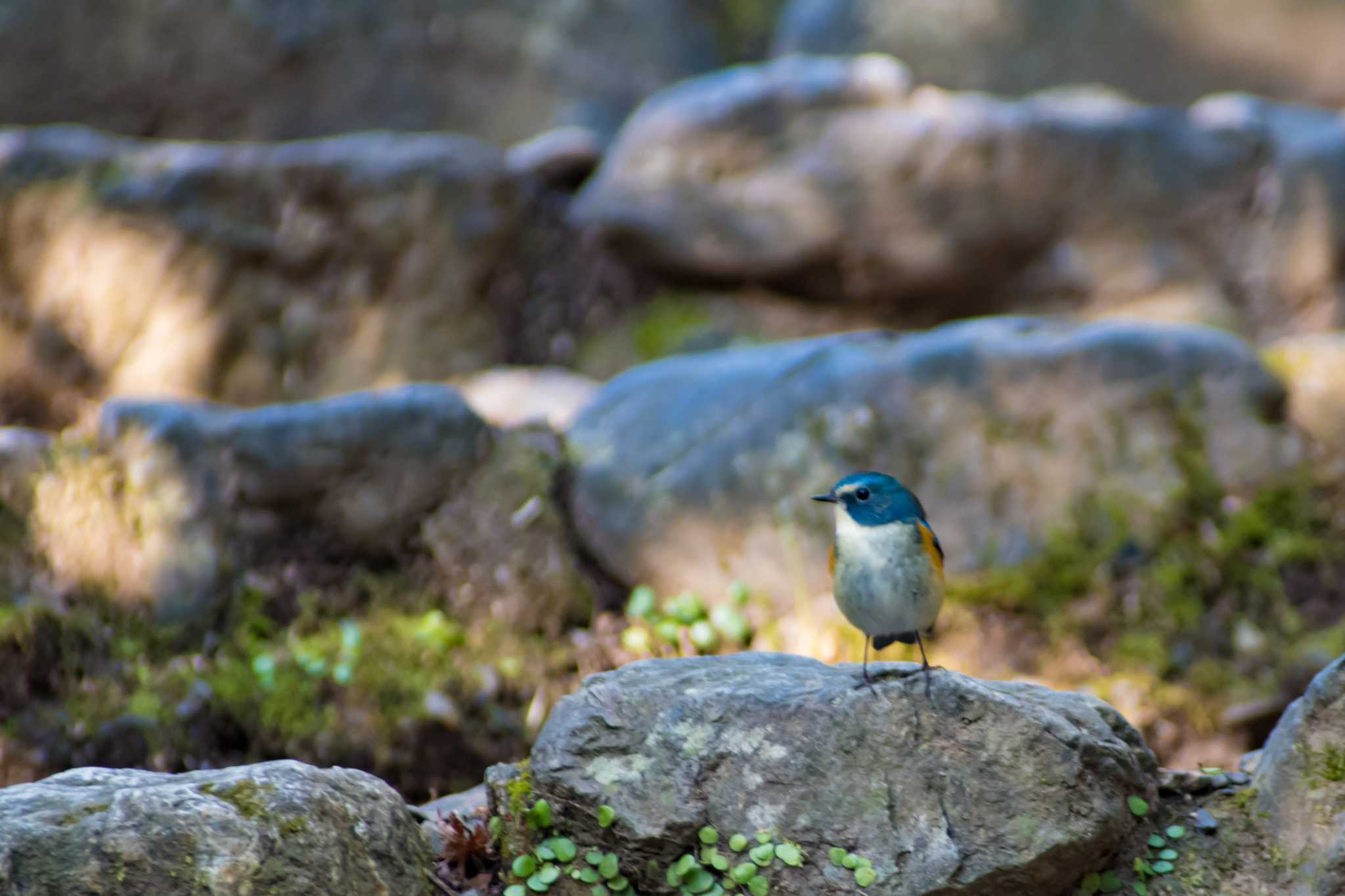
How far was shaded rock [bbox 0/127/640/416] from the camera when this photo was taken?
8.75 metres

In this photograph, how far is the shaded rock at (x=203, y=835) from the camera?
10.4ft

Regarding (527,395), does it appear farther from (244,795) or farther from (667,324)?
(244,795)

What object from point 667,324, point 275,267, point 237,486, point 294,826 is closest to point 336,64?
point 275,267

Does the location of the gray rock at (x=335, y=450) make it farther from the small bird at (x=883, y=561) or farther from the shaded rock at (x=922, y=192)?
the small bird at (x=883, y=561)

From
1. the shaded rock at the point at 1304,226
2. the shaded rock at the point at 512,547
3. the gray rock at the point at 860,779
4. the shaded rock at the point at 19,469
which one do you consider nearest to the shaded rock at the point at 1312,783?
the gray rock at the point at 860,779

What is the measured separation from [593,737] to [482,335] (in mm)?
6362

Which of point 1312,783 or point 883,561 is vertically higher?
point 883,561

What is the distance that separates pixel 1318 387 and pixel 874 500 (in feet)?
15.6

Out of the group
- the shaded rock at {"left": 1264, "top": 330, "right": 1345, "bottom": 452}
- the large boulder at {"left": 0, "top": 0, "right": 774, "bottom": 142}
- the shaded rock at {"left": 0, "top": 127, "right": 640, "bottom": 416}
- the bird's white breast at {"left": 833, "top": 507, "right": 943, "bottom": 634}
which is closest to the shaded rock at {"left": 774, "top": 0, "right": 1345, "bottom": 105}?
the large boulder at {"left": 0, "top": 0, "right": 774, "bottom": 142}

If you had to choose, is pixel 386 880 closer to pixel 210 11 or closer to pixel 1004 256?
pixel 1004 256

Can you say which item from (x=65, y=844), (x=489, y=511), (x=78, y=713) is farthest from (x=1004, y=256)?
(x=65, y=844)

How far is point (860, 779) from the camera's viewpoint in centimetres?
383

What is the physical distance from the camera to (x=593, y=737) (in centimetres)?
393

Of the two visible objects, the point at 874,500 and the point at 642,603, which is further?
the point at 642,603
